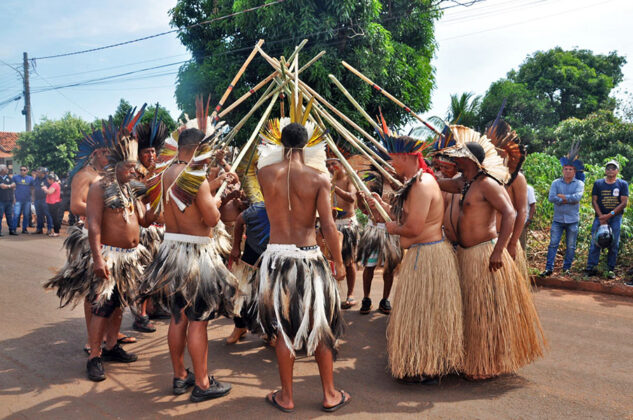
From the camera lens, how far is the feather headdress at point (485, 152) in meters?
3.80

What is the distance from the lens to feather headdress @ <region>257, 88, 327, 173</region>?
3.24 metres

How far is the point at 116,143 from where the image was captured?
4.04m

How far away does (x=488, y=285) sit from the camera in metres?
3.66

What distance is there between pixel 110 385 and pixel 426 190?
287 cm

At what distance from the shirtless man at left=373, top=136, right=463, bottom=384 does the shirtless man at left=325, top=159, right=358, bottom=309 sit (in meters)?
2.08

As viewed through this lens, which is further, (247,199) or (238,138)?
(238,138)

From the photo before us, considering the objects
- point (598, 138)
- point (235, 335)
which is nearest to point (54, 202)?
point (235, 335)

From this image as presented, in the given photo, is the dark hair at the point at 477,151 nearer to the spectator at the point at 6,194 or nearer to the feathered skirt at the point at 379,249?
the feathered skirt at the point at 379,249

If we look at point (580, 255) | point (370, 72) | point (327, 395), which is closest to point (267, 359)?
point (327, 395)

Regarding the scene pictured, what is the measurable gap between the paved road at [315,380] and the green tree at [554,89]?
2480cm

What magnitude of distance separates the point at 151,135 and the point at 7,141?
42.6 meters

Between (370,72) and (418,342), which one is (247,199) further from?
(370,72)

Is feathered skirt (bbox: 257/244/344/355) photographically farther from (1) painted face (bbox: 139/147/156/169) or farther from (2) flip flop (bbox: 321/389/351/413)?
(1) painted face (bbox: 139/147/156/169)

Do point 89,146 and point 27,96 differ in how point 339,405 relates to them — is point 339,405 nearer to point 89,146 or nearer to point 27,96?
point 89,146
